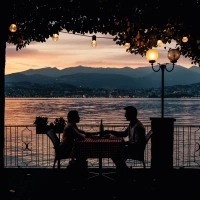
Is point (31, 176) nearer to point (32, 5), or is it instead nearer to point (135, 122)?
point (135, 122)

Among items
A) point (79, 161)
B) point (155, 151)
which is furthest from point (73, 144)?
point (155, 151)

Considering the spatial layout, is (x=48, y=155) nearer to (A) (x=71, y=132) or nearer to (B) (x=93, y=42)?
(B) (x=93, y=42)

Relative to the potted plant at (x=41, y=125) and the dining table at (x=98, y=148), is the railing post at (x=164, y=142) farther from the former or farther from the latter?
the potted plant at (x=41, y=125)

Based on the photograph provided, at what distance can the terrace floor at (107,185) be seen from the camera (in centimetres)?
817

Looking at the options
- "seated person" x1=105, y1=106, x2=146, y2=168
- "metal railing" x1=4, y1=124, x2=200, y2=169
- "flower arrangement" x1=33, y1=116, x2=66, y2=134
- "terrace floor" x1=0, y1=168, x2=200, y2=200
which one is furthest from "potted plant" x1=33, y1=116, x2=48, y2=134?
"seated person" x1=105, y1=106, x2=146, y2=168

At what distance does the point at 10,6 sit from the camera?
5574 millimetres

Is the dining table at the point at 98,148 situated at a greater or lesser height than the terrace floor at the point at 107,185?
greater

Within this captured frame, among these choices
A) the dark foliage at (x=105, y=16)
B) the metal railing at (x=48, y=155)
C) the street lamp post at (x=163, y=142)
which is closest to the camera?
the dark foliage at (x=105, y=16)

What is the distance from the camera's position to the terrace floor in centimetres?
817

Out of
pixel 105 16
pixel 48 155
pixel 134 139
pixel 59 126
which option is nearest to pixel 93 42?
pixel 105 16

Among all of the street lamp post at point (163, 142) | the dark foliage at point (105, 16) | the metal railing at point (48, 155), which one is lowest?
the metal railing at point (48, 155)

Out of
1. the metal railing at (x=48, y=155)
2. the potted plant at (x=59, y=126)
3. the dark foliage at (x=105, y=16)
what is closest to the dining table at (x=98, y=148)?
the potted plant at (x=59, y=126)

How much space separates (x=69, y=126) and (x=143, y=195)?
198 cm

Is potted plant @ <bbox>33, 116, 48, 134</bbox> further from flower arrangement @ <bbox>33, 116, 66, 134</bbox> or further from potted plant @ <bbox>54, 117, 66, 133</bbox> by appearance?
potted plant @ <bbox>54, 117, 66, 133</bbox>
